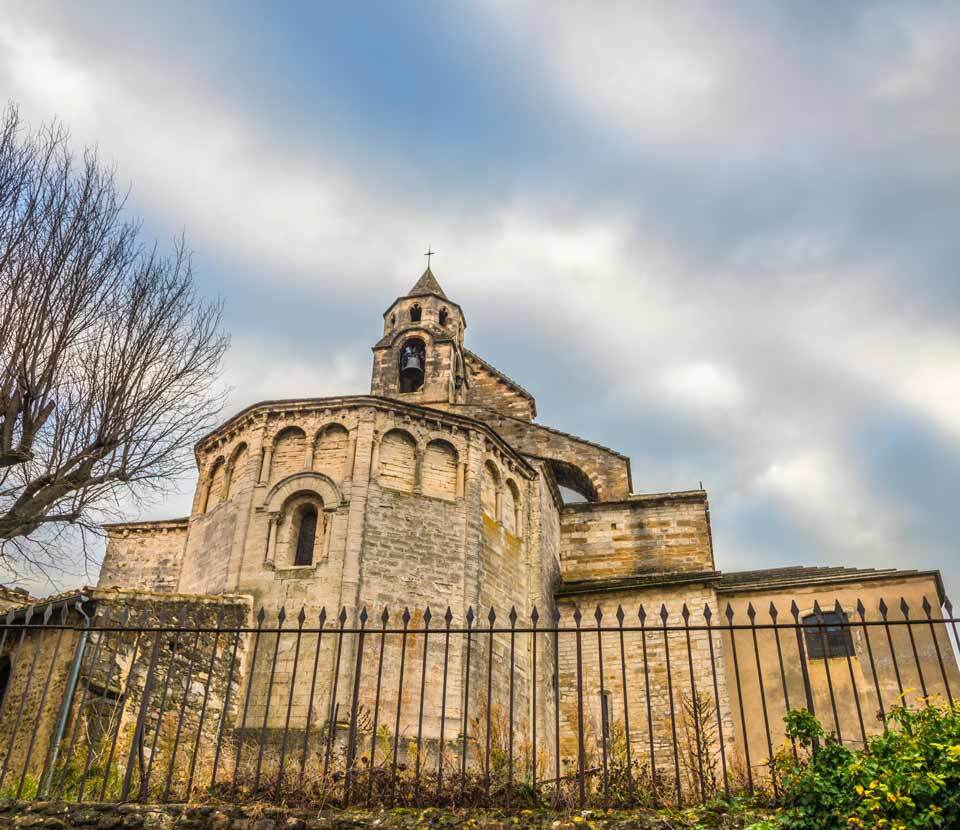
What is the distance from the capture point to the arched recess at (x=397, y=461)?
17156 millimetres

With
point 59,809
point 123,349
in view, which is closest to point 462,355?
point 123,349

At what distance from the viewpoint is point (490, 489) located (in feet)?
61.2

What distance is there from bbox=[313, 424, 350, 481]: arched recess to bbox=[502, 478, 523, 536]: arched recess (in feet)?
12.8

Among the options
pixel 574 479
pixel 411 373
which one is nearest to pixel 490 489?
pixel 574 479

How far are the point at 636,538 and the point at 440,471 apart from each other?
7.00 m

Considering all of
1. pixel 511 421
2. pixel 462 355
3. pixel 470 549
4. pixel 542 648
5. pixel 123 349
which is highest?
pixel 462 355

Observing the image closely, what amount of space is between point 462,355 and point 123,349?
49.4 feet

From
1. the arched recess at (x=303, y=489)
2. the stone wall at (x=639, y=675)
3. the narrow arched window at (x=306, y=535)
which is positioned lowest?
the stone wall at (x=639, y=675)

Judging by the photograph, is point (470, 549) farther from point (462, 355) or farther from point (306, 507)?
point (462, 355)

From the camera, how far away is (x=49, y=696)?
1329cm

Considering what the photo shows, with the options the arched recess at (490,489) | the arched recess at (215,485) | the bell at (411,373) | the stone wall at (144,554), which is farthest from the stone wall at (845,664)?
the stone wall at (144,554)

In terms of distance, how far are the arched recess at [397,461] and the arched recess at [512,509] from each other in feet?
8.44

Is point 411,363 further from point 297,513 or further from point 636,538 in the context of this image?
point 297,513

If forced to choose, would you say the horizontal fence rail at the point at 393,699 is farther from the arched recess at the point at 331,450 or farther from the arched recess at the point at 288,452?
the arched recess at the point at 288,452
